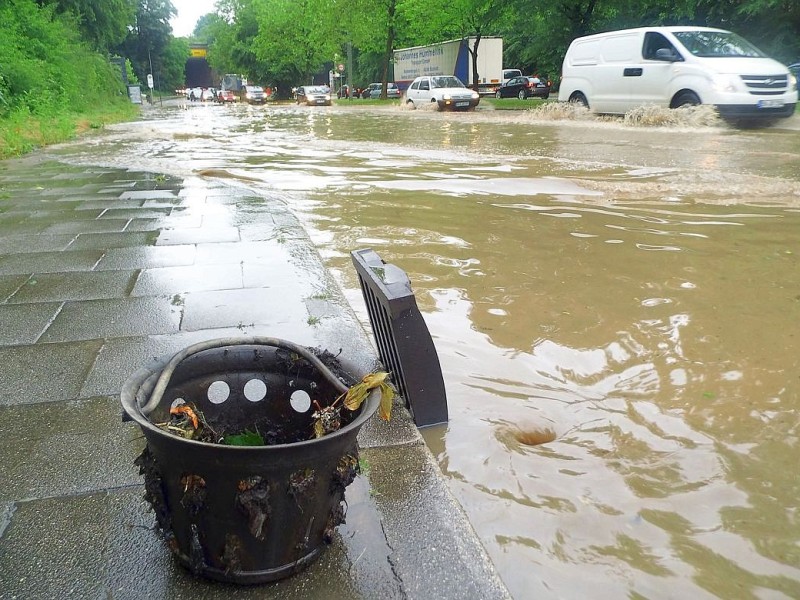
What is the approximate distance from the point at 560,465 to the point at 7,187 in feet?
30.2

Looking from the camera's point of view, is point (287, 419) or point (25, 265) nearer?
point (287, 419)

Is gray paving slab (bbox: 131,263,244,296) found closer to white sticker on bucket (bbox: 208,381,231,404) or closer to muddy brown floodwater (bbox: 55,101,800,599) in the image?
muddy brown floodwater (bbox: 55,101,800,599)

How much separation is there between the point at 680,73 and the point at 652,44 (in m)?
1.45

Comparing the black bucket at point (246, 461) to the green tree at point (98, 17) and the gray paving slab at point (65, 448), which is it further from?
the green tree at point (98, 17)

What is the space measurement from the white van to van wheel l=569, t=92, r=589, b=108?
0.03m

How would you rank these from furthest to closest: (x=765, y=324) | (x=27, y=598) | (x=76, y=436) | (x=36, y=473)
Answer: (x=765, y=324), (x=76, y=436), (x=36, y=473), (x=27, y=598)

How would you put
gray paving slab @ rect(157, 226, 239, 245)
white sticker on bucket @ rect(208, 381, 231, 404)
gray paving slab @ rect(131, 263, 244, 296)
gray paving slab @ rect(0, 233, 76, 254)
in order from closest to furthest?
white sticker on bucket @ rect(208, 381, 231, 404) < gray paving slab @ rect(131, 263, 244, 296) < gray paving slab @ rect(0, 233, 76, 254) < gray paving slab @ rect(157, 226, 239, 245)

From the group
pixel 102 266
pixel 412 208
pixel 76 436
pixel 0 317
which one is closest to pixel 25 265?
pixel 102 266

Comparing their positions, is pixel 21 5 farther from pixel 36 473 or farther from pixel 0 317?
pixel 36 473

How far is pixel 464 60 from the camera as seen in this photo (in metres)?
37.1

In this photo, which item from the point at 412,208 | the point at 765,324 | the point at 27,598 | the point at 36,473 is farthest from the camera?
the point at 412,208

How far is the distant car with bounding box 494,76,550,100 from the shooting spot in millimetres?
36375

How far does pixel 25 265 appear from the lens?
5188mm

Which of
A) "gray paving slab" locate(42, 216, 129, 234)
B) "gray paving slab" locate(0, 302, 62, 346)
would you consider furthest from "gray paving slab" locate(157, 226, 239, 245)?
"gray paving slab" locate(0, 302, 62, 346)
